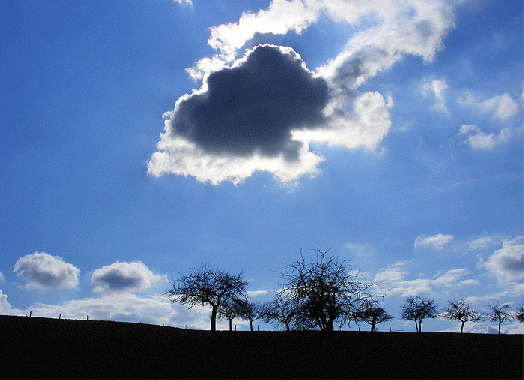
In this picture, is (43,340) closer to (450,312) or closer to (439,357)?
(439,357)

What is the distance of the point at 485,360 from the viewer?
70.1 feet

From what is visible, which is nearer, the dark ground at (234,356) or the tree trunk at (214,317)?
the dark ground at (234,356)

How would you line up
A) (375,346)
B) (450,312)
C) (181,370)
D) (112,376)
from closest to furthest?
(112,376), (181,370), (375,346), (450,312)

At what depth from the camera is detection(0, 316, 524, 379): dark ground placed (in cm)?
1780

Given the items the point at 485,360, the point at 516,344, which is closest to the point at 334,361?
the point at 485,360

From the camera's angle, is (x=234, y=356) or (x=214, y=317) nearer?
(x=234, y=356)

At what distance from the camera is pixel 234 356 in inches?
840

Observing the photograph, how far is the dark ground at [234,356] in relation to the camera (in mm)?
17797

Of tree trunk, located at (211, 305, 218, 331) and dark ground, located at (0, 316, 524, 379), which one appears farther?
tree trunk, located at (211, 305, 218, 331)

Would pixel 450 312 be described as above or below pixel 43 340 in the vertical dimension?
below

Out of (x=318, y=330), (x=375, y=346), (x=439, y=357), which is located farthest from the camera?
(x=318, y=330)

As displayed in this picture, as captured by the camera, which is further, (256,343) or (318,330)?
(318,330)

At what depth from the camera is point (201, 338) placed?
28156mm

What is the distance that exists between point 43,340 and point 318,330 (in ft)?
66.2
